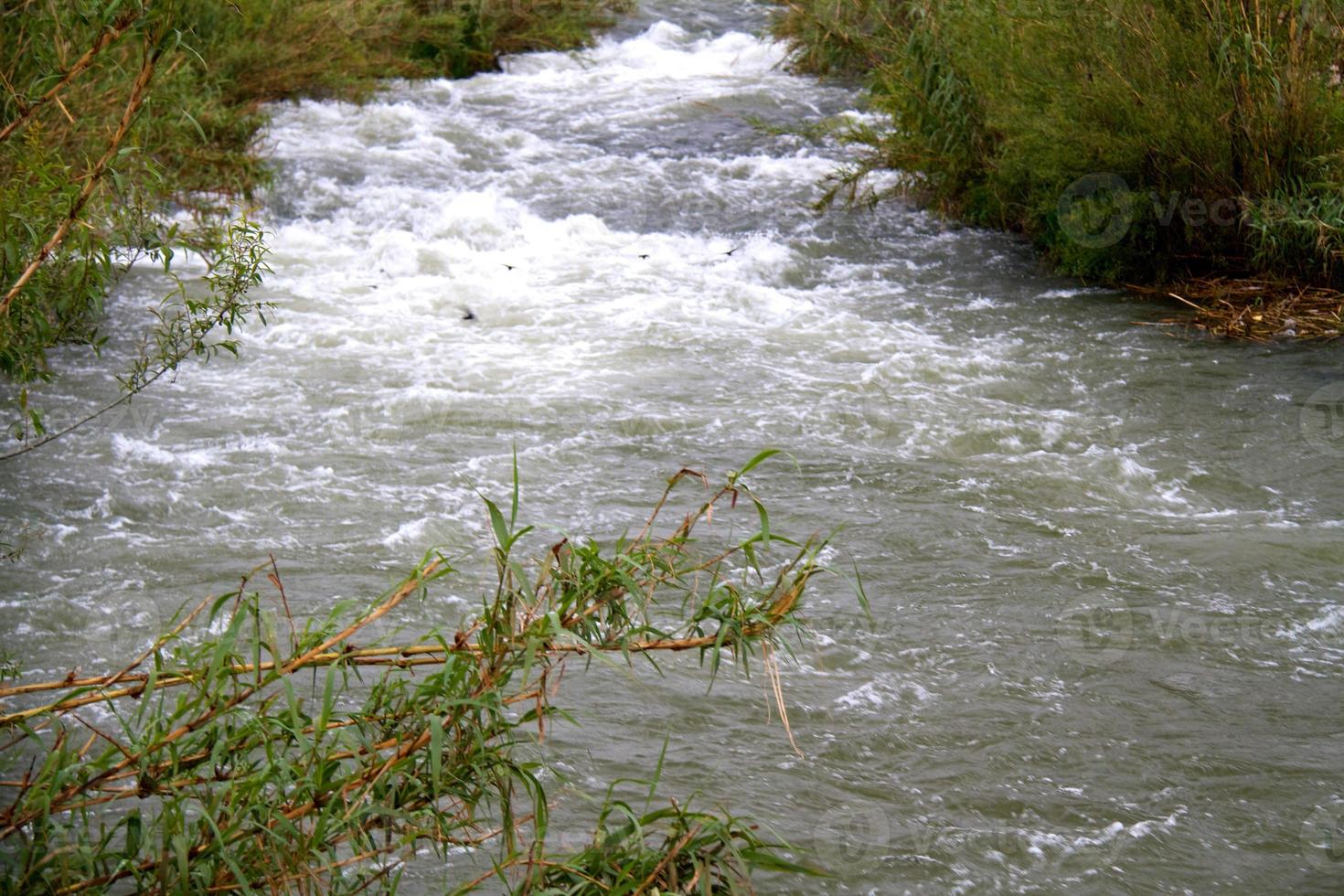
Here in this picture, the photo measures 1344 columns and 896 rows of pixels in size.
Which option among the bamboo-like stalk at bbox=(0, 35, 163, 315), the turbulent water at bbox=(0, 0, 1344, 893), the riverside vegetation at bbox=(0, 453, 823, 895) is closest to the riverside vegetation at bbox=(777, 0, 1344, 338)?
the turbulent water at bbox=(0, 0, 1344, 893)

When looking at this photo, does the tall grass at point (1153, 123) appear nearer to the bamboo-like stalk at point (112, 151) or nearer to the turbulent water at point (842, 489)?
the turbulent water at point (842, 489)

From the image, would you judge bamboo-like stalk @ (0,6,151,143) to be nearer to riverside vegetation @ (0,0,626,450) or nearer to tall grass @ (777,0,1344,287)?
riverside vegetation @ (0,0,626,450)

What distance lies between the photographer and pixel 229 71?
1138cm

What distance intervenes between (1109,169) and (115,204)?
564cm

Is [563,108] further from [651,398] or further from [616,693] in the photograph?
[616,693]

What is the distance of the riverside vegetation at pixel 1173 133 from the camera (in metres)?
7.46

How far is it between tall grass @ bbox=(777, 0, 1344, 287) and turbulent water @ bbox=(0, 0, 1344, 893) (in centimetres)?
51

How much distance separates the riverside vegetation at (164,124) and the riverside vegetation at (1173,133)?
15.0 ft

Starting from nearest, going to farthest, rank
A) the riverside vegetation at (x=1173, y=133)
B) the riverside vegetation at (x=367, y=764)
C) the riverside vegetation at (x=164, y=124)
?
1. the riverside vegetation at (x=367, y=764)
2. the riverside vegetation at (x=164, y=124)
3. the riverside vegetation at (x=1173, y=133)

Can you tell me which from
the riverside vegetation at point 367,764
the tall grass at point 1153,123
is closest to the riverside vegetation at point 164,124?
the riverside vegetation at point 367,764

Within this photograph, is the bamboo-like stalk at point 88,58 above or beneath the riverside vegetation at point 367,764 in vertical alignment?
above

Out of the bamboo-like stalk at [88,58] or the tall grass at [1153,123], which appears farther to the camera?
the tall grass at [1153,123]

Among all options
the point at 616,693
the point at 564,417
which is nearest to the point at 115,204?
the point at 564,417

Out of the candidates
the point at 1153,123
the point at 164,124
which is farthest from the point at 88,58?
the point at 164,124
